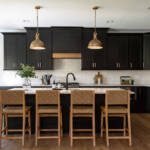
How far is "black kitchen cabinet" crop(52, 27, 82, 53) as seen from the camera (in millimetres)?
7984

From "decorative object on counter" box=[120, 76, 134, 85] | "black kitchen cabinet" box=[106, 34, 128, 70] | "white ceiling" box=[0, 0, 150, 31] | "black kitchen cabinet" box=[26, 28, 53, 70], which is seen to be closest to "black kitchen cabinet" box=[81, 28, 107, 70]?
"black kitchen cabinet" box=[106, 34, 128, 70]

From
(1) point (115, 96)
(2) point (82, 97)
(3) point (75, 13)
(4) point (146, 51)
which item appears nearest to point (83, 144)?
(2) point (82, 97)

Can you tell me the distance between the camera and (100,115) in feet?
17.8

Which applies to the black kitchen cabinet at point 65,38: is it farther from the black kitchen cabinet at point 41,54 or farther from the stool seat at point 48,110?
the stool seat at point 48,110

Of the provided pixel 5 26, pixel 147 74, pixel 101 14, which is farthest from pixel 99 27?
pixel 5 26

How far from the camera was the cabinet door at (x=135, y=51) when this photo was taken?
827 cm

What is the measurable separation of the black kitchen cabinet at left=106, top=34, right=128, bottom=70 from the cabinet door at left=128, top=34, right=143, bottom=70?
0.46ft

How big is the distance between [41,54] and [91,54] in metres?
1.54

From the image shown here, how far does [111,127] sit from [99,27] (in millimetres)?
3592

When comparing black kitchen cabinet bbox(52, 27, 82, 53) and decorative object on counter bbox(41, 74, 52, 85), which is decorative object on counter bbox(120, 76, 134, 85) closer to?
black kitchen cabinet bbox(52, 27, 82, 53)

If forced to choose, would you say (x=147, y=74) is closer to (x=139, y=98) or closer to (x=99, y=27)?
(x=139, y=98)

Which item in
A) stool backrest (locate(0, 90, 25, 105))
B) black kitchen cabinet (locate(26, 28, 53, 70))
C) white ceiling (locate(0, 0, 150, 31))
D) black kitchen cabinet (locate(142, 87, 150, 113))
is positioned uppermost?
white ceiling (locate(0, 0, 150, 31))

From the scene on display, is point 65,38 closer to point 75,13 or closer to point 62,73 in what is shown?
point 62,73

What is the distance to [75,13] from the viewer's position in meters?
6.20
